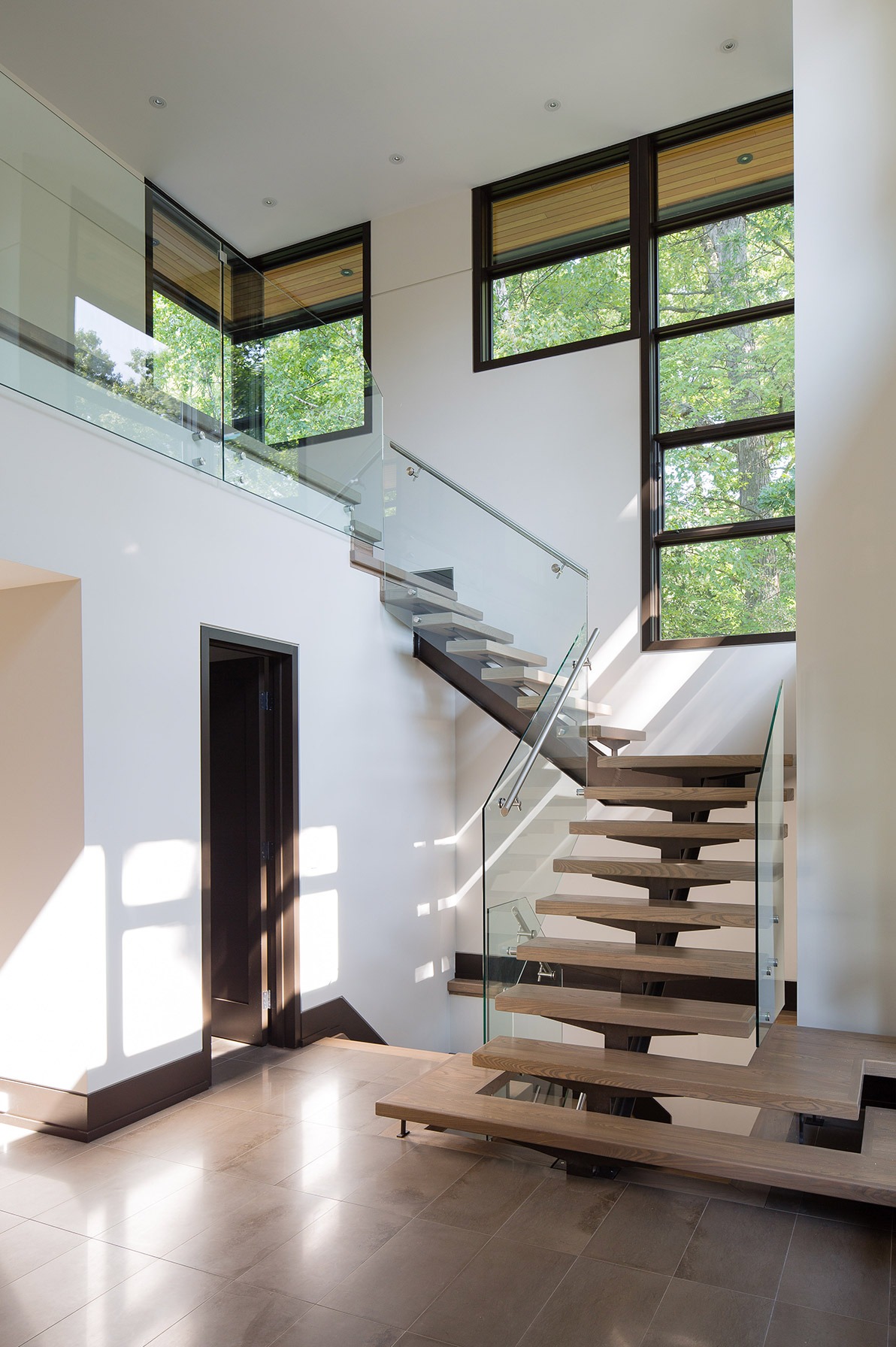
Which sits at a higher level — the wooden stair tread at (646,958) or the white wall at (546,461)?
the white wall at (546,461)

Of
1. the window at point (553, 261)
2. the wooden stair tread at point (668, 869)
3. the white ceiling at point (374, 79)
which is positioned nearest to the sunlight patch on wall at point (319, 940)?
the wooden stair tread at point (668, 869)

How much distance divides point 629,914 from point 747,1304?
180cm

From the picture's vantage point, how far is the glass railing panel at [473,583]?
6.30 meters

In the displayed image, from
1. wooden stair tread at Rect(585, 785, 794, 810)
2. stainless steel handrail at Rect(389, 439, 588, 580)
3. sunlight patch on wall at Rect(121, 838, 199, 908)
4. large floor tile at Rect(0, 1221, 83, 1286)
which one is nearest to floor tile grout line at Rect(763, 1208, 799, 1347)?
wooden stair tread at Rect(585, 785, 794, 810)

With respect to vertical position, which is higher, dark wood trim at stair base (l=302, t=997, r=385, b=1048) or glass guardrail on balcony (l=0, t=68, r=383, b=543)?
glass guardrail on balcony (l=0, t=68, r=383, b=543)

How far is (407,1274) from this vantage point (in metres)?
2.99

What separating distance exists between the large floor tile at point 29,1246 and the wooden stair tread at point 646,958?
214 centimetres

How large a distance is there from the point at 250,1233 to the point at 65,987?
1.48 meters

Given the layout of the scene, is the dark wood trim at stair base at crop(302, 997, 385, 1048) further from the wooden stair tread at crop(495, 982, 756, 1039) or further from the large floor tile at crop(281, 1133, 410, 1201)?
the wooden stair tread at crop(495, 982, 756, 1039)

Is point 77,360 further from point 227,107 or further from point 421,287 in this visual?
point 421,287

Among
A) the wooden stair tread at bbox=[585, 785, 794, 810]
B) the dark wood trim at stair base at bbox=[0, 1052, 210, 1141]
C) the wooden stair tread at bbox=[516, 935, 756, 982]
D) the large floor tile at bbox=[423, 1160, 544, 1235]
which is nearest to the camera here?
the large floor tile at bbox=[423, 1160, 544, 1235]

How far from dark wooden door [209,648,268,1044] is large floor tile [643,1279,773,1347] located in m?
3.19

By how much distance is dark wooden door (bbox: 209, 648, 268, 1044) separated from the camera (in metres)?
5.54

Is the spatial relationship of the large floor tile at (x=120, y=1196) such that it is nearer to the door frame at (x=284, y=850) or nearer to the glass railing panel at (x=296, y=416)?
the door frame at (x=284, y=850)
